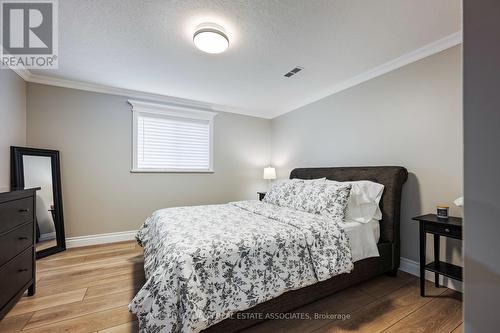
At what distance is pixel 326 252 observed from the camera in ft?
5.61

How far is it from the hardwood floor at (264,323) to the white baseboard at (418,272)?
69mm

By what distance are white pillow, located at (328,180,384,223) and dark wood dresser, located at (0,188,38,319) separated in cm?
280

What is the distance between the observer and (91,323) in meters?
1.52

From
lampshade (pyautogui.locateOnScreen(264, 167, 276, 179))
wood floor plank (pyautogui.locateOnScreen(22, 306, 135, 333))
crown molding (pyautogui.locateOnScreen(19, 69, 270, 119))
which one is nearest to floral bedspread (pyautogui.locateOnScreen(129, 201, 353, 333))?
wood floor plank (pyautogui.locateOnScreen(22, 306, 135, 333))

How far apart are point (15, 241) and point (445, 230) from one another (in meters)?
3.41

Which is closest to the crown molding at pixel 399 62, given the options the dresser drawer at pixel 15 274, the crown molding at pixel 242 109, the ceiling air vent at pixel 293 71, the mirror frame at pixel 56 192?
the crown molding at pixel 242 109

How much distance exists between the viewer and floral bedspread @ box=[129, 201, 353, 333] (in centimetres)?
116

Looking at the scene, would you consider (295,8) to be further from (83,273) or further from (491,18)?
(83,273)

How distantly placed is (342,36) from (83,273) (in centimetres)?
357

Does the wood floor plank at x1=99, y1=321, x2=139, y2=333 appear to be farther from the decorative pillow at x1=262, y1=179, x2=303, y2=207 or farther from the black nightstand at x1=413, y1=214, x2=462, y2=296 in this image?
the black nightstand at x1=413, y1=214, x2=462, y2=296

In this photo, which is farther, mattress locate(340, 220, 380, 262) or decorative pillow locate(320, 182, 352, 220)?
decorative pillow locate(320, 182, 352, 220)

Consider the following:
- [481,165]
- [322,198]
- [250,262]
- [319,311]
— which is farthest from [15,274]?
[481,165]

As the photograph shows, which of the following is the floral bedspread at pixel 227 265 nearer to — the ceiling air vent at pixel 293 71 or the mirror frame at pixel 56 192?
the ceiling air vent at pixel 293 71

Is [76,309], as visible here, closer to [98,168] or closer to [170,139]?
[98,168]
